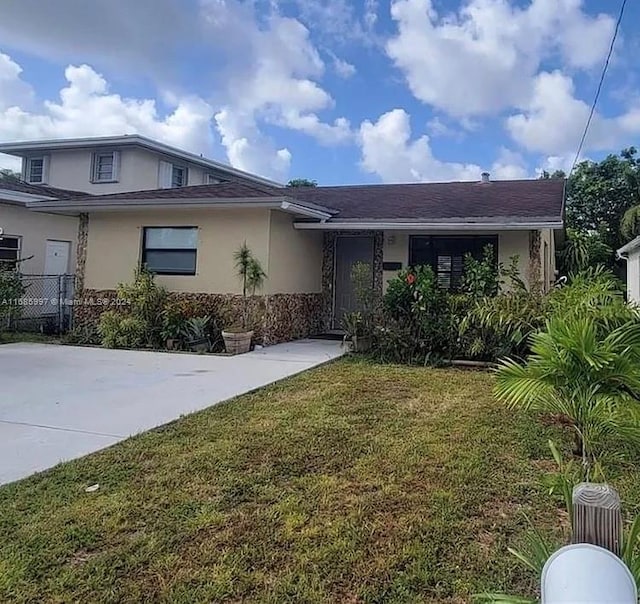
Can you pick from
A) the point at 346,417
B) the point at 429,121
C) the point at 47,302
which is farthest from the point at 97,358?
the point at 429,121

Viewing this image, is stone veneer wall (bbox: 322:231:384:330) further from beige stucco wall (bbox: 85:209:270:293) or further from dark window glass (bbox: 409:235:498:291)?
beige stucco wall (bbox: 85:209:270:293)

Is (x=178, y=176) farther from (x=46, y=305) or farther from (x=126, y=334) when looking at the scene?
(x=126, y=334)

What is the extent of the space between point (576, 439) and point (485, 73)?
935cm

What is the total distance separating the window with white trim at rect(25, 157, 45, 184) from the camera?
20.2 m

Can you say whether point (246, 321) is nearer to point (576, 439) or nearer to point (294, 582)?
point (576, 439)

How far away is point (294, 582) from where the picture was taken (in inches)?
99.9

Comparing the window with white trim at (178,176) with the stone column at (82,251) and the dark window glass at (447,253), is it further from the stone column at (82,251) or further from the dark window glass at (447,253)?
the dark window glass at (447,253)

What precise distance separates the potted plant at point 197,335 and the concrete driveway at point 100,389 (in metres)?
0.68

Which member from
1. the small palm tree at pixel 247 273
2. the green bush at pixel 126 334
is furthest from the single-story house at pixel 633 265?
the green bush at pixel 126 334

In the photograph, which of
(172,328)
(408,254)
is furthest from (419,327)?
(172,328)

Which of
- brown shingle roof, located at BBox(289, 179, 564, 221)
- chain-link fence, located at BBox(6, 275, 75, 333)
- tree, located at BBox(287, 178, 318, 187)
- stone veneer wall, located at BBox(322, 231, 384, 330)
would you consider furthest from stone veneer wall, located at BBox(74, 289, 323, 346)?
tree, located at BBox(287, 178, 318, 187)

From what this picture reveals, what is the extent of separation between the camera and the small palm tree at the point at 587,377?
3.51 metres

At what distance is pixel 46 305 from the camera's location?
14.6 m

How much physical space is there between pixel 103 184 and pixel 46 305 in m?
6.26
